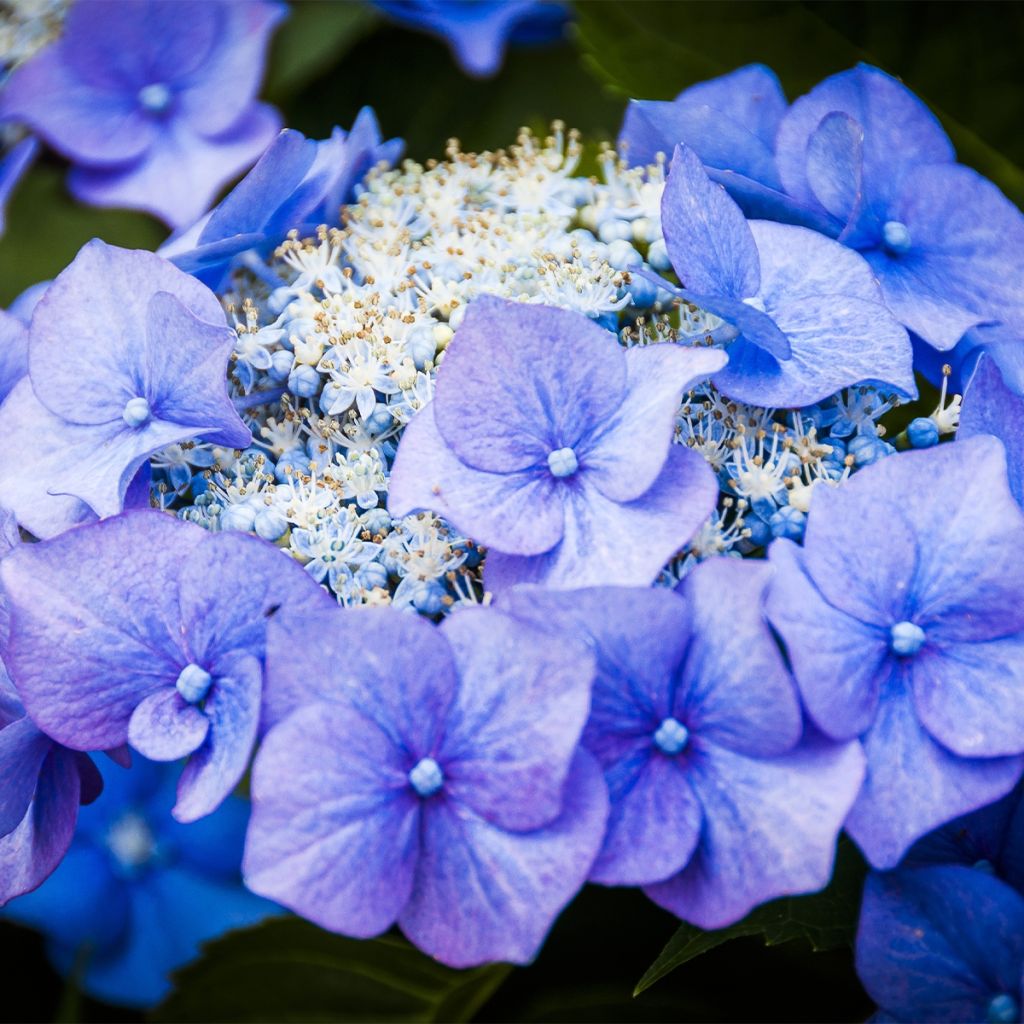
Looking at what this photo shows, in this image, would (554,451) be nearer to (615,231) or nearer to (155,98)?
(615,231)

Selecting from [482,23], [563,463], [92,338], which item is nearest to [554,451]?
[563,463]

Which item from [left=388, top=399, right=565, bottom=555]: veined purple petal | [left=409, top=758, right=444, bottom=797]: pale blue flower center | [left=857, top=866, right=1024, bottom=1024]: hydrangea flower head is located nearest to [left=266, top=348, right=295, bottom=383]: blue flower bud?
[left=388, top=399, right=565, bottom=555]: veined purple petal

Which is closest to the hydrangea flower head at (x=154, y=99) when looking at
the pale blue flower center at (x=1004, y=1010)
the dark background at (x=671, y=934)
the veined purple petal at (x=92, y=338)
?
the dark background at (x=671, y=934)

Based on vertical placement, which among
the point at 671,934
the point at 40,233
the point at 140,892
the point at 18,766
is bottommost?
the point at 140,892

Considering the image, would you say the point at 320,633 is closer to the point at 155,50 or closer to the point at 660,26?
the point at 660,26

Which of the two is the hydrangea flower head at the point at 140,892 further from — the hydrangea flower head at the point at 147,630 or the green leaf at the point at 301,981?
the hydrangea flower head at the point at 147,630

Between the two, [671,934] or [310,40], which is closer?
[671,934]
